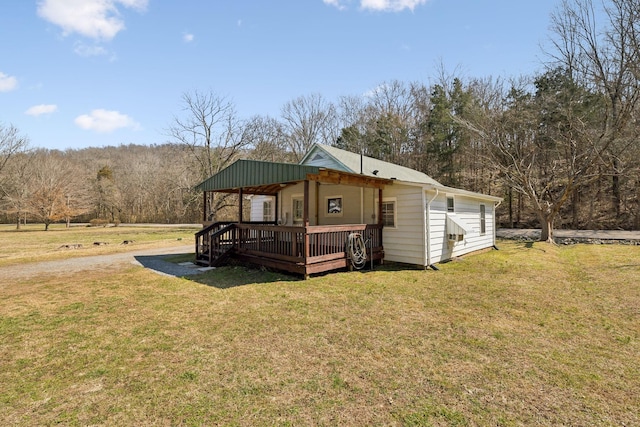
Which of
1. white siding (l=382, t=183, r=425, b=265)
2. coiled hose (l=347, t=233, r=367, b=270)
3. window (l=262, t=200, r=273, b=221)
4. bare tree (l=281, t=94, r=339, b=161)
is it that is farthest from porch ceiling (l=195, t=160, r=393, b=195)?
bare tree (l=281, t=94, r=339, b=161)

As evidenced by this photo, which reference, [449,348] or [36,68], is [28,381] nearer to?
[449,348]

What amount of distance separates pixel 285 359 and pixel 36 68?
48.0 feet

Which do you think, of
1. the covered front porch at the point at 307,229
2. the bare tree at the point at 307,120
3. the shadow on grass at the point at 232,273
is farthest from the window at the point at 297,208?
the bare tree at the point at 307,120

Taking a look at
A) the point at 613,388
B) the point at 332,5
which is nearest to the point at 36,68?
the point at 332,5

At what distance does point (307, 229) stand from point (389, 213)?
11.1 feet

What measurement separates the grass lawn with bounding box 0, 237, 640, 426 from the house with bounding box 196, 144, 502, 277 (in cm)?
154

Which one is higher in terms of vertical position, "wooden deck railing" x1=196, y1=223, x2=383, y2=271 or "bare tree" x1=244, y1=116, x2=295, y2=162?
"bare tree" x1=244, y1=116, x2=295, y2=162

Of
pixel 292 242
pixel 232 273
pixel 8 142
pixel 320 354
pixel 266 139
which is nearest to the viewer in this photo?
pixel 320 354

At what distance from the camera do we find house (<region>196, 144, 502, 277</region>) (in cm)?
755

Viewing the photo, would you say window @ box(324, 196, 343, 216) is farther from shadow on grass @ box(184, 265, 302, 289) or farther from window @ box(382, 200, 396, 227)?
shadow on grass @ box(184, 265, 302, 289)

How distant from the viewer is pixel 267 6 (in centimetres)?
1014

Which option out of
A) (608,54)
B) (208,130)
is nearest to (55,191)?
(208,130)

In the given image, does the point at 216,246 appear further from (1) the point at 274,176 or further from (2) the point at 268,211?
(2) the point at 268,211

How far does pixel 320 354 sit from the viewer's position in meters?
3.47
